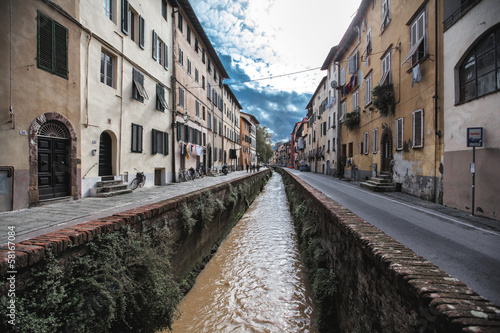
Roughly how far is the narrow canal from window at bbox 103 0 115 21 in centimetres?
1076

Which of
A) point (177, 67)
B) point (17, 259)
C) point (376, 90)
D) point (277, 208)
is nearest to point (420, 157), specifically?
point (376, 90)

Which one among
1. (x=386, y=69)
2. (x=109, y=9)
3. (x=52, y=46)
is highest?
(x=109, y=9)

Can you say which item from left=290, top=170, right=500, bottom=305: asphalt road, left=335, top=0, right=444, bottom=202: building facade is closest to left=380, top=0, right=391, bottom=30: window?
left=335, top=0, right=444, bottom=202: building facade

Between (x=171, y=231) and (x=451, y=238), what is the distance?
5811 millimetres

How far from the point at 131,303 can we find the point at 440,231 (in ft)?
20.7

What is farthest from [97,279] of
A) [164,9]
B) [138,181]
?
[164,9]

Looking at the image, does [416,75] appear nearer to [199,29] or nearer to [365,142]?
[365,142]

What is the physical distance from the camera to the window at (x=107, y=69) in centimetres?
1009

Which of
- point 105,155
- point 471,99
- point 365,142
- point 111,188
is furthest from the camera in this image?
point 365,142

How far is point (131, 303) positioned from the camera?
117 inches

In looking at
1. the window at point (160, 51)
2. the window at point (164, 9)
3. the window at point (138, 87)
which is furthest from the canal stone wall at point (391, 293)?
the window at point (164, 9)

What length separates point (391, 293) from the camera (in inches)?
71.7

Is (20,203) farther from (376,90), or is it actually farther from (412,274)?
(376,90)

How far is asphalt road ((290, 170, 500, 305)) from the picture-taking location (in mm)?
3346
